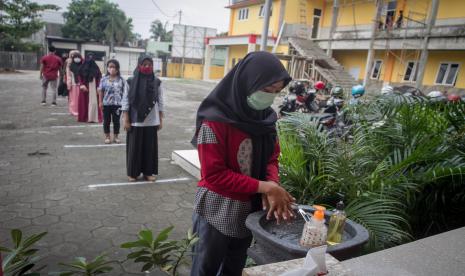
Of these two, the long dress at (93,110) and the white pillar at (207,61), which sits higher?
the white pillar at (207,61)

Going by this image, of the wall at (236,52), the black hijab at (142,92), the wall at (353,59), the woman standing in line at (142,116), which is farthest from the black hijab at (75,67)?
the wall at (236,52)

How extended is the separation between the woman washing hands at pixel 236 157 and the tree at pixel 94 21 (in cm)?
3926

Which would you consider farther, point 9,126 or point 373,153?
point 9,126

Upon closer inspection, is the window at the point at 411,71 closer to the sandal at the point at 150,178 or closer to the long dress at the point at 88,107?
the long dress at the point at 88,107

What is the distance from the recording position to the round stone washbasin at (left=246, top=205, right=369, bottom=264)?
151 centimetres

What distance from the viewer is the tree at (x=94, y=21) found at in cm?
3606

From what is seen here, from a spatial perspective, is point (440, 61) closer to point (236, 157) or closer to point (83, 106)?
point (83, 106)

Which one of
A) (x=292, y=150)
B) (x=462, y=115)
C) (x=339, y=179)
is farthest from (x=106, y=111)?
(x=462, y=115)

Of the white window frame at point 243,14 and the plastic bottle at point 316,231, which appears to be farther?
the white window frame at point 243,14

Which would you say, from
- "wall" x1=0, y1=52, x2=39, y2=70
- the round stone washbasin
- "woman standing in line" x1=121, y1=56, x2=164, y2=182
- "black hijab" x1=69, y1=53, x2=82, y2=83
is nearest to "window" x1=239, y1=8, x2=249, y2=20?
"wall" x1=0, y1=52, x2=39, y2=70

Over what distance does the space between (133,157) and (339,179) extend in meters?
2.81

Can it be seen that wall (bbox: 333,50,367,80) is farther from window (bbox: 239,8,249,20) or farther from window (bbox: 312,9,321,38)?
window (bbox: 239,8,249,20)

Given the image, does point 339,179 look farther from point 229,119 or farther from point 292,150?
point 229,119

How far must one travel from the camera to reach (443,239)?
214 centimetres
